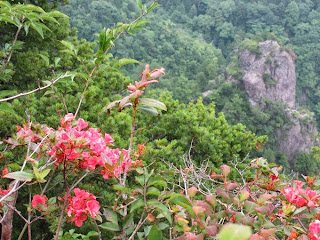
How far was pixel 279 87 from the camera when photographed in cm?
2170

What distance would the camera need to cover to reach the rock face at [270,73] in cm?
2081

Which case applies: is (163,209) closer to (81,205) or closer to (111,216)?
(111,216)

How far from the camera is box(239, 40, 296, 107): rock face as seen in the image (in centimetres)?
2081

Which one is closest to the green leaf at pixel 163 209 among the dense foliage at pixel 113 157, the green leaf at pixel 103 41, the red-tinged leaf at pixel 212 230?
the dense foliage at pixel 113 157

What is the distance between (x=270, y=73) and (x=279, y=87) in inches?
41.7

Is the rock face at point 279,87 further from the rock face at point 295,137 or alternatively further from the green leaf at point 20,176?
the green leaf at point 20,176

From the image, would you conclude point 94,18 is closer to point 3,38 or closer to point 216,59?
point 216,59

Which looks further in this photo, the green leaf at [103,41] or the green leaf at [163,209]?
Answer: the green leaf at [103,41]

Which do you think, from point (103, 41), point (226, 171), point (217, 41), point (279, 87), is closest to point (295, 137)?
point (279, 87)

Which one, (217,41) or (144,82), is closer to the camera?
(144,82)

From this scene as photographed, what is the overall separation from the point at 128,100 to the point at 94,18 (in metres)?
23.3

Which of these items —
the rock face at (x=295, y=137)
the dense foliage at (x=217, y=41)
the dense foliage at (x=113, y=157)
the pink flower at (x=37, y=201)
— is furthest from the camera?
the dense foliage at (x=217, y=41)

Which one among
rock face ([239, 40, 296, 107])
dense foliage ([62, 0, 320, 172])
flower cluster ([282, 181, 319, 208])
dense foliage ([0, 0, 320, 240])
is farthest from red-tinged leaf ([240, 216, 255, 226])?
rock face ([239, 40, 296, 107])

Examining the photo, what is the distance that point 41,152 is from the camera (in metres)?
1.08
